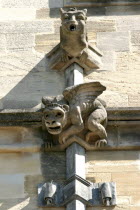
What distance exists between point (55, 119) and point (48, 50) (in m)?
1.08

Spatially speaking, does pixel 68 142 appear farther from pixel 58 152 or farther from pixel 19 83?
pixel 19 83

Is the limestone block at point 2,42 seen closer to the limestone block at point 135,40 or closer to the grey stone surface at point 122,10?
the grey stone surface at point 122,10

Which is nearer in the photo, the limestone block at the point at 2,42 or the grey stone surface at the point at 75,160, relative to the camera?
the grey stone surface at the point at 75,160

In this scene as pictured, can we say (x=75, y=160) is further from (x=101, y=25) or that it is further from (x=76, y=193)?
(x=101, y=25)

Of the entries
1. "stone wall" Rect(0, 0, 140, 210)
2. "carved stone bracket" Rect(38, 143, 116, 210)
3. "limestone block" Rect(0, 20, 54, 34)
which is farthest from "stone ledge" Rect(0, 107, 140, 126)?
"limestone block" Rect(0, 20, 54, 34)

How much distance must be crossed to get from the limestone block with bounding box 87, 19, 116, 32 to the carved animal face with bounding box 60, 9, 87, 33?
1.18 feet

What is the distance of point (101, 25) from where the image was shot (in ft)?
34.1

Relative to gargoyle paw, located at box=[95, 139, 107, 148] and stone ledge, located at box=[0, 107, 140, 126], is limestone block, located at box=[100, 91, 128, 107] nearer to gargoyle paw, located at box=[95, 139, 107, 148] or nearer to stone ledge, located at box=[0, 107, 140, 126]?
stone ledge, located at box=[0, 107, 140, 126]

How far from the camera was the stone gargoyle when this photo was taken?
9.34 metres

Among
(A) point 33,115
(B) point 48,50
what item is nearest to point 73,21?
(B) point 48,50

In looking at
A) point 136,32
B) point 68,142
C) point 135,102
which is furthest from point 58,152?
point 136,32

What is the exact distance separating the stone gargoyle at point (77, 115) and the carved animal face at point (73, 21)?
69 cm

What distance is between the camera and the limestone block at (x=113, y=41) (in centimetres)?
1021

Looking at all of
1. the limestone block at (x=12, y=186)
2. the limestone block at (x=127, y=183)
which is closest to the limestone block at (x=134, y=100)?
the limestone block at (x=127, y=183)
